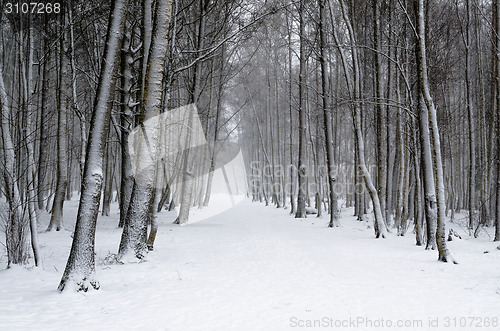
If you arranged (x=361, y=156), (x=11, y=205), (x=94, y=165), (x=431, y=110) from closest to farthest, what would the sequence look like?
1. (x=94, y=165)
2. (x=11, y=205)
3. (x=431, y=110)
4. (x=361, y=156)

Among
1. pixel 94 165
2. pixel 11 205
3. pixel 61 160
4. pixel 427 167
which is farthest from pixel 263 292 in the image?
pixel 61 160

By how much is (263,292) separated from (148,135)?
11.4 ft

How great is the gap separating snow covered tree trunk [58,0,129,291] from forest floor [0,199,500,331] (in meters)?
0.43

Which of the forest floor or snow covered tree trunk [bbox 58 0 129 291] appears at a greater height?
snow covered tree trunk [bbox 58 0 129 291]

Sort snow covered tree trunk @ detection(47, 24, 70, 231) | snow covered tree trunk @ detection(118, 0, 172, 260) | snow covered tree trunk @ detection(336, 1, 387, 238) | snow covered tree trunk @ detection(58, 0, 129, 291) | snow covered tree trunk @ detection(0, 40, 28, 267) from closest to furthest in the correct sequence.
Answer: snow covered tree trunk @ detection(58, 0, 129, 291) → snow covered tree trunk @ detection(0, 40, 28, 267) → snow covered tree trunk @ detection(118, 0, 172, 260) → snow covered tree trunk @ detection(336, 1, 387, 238) → snow covered tree trunk @ detection(47, 24, 70, 231)

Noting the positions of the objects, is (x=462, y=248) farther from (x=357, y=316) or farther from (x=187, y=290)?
(x=187, y=290)

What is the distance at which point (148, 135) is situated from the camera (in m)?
6.41

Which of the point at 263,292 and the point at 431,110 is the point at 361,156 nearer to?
the point at 431,110

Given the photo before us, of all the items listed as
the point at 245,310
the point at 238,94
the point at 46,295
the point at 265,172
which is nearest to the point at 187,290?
the point at 245,310

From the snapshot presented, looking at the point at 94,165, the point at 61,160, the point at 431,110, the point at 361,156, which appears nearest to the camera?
the point at 94,165

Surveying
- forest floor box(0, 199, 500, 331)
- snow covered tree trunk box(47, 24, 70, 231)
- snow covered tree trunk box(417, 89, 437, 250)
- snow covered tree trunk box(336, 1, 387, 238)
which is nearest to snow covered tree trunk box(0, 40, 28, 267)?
forest floor box(0, 199, 500, 331)

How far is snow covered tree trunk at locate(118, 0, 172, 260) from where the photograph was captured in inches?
253

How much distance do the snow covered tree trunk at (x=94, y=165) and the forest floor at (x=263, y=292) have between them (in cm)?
43

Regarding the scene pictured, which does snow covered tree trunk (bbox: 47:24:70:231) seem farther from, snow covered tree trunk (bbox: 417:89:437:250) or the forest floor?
snow covered tree trunk (bbox: 417:89:437:250)
